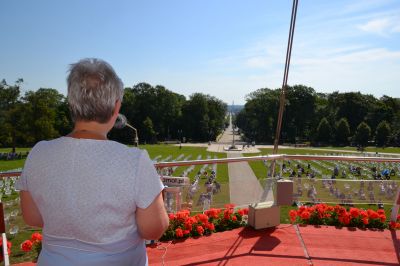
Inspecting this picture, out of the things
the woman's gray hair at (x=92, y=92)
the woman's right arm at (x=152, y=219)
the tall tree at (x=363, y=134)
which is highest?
the woman's gray hair at (x=92, y=92)

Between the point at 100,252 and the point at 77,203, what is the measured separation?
231 millimetres

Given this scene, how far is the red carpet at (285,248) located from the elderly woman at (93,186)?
2298 mm

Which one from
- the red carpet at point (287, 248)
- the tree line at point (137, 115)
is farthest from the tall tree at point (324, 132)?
the red carpet at point (287, 248)

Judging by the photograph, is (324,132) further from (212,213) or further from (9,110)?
(212,213)

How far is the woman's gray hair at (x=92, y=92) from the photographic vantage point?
1.34 m

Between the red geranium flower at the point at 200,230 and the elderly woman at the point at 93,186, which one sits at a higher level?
the elderly woman at the point at 93,186

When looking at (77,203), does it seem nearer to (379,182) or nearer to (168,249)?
(168,249)

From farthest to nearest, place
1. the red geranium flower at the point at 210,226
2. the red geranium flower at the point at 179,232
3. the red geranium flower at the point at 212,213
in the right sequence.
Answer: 1. the red geranium flower at the point at 212,213
2. the red geranium flower at the point at 210,226
3. the red geranium flower at the point at 179,232

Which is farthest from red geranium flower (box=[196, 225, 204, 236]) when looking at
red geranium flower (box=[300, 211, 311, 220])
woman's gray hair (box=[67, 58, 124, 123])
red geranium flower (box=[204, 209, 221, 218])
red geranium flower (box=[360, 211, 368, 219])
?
woman's gray hair (box=[67, 58, 124, 123])

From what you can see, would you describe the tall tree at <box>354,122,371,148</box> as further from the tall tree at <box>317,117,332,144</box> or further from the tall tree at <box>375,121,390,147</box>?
the tall tree at <box>317,117,332,144</box>

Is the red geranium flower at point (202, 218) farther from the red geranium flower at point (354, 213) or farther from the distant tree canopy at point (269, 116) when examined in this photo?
the distant tree canopy at point (269, 116)

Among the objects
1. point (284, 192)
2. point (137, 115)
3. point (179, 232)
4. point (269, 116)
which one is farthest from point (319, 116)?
point (179, 232)

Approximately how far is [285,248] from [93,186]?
315 centimetres

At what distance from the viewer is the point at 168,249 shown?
3.84 meters
